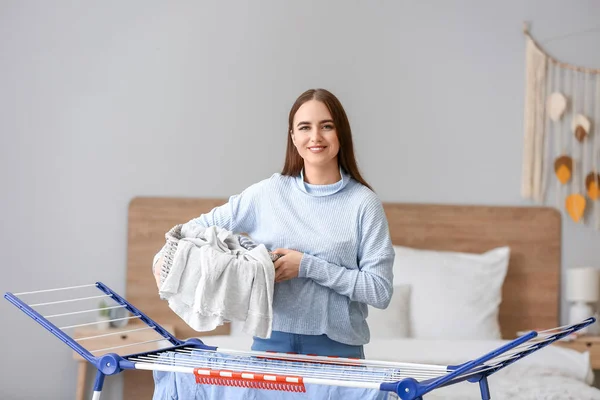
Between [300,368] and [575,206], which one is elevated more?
[575,206]

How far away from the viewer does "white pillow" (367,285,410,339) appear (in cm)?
371

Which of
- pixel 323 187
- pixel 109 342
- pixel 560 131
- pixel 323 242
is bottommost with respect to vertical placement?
pixel 109 342

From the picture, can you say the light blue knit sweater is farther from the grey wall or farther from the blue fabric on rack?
the grey wall

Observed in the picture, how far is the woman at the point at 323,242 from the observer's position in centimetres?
183

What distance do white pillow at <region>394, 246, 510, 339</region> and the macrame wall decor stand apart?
20.0 inches

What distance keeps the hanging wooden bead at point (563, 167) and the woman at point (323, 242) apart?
99.9 inches

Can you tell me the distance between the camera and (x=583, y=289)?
407cm

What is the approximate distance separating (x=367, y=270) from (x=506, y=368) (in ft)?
5.18

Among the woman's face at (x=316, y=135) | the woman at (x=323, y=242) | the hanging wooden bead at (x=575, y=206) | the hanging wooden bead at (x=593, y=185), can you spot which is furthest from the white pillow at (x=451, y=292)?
the woman's face at (x=316, y=135)

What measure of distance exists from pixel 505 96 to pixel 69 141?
7.34 ft

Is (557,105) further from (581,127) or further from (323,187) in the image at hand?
(323,187)

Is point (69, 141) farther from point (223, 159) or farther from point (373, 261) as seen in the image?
point (373, 261)

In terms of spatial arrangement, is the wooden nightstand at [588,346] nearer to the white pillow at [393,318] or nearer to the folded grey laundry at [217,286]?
the white pillow at [393,318]

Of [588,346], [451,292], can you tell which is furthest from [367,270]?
[588,346]
